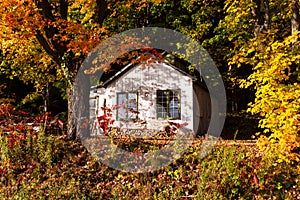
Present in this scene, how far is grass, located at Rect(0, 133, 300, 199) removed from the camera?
6.45 m

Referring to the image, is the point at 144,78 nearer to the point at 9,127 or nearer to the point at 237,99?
the point at 9,127

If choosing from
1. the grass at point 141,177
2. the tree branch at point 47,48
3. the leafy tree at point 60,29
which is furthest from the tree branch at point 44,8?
the grass at point 141,177

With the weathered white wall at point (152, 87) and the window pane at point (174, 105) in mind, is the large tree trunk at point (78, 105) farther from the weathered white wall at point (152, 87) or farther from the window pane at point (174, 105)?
the window pane at point (174, 105)

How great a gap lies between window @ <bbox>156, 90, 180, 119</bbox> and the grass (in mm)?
5572

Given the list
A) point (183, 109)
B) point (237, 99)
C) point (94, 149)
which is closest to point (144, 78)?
point (183, 109)

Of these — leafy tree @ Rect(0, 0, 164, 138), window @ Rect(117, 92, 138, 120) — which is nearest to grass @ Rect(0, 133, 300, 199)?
leafy tree @ Rect(0, 0, 164, 138)

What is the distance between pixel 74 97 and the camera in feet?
30.3

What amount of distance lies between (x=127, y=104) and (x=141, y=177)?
7.86 m

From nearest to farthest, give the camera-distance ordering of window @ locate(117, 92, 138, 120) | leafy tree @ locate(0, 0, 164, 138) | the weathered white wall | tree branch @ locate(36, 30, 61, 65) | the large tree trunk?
leafy tree @ locate(0, 0, 164, 138), tree branch @ locate(36, 30, 61, 65), the large tree trunk, the weathered white wall, window @ locate(117, 92, 138, 120)

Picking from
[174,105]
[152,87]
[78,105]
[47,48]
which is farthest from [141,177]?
[152,87]

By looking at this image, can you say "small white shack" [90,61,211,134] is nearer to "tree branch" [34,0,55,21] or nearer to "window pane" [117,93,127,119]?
"window pane" [117,93,127,119]

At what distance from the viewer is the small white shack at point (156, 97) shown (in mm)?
13523

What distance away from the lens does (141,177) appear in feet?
23.2

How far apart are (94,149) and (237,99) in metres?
17.2
